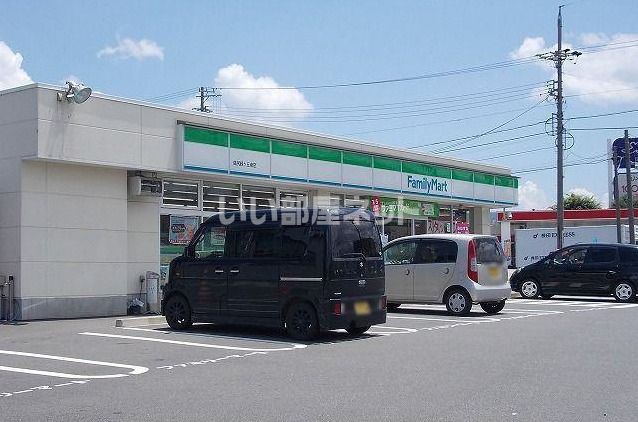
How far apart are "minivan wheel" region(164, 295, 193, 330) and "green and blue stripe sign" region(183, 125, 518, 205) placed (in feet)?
15.6

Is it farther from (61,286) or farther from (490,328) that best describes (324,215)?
(61,286)

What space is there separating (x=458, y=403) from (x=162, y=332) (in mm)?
7684

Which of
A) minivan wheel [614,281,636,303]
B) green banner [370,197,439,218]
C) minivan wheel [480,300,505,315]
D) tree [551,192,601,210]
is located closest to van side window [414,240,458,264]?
minivan wheel [480,300,505,315]

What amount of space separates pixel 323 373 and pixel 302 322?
3.26m

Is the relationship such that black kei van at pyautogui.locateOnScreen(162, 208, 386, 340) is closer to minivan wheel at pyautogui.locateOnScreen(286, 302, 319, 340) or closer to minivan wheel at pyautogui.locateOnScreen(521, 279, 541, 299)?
minivan wheel at pyautogui.locateOnScreen(286, 302, 319, 340)

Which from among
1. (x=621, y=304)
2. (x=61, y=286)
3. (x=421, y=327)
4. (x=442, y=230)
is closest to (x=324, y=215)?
(x=421, y=327)

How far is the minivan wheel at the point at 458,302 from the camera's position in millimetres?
17234

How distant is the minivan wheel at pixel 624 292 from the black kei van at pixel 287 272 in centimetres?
1083

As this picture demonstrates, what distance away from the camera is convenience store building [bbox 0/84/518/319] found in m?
16.0

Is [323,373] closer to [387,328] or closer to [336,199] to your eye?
[387,328]

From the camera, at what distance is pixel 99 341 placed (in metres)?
13.0

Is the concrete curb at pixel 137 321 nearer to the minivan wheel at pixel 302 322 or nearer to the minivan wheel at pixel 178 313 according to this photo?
the minivan wheel at pixel 178 313

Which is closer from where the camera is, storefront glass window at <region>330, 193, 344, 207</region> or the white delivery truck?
storefront glass window at <region>330, 193, 344, 207</region>

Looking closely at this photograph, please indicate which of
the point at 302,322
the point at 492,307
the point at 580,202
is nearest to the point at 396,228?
the point at 492,307
